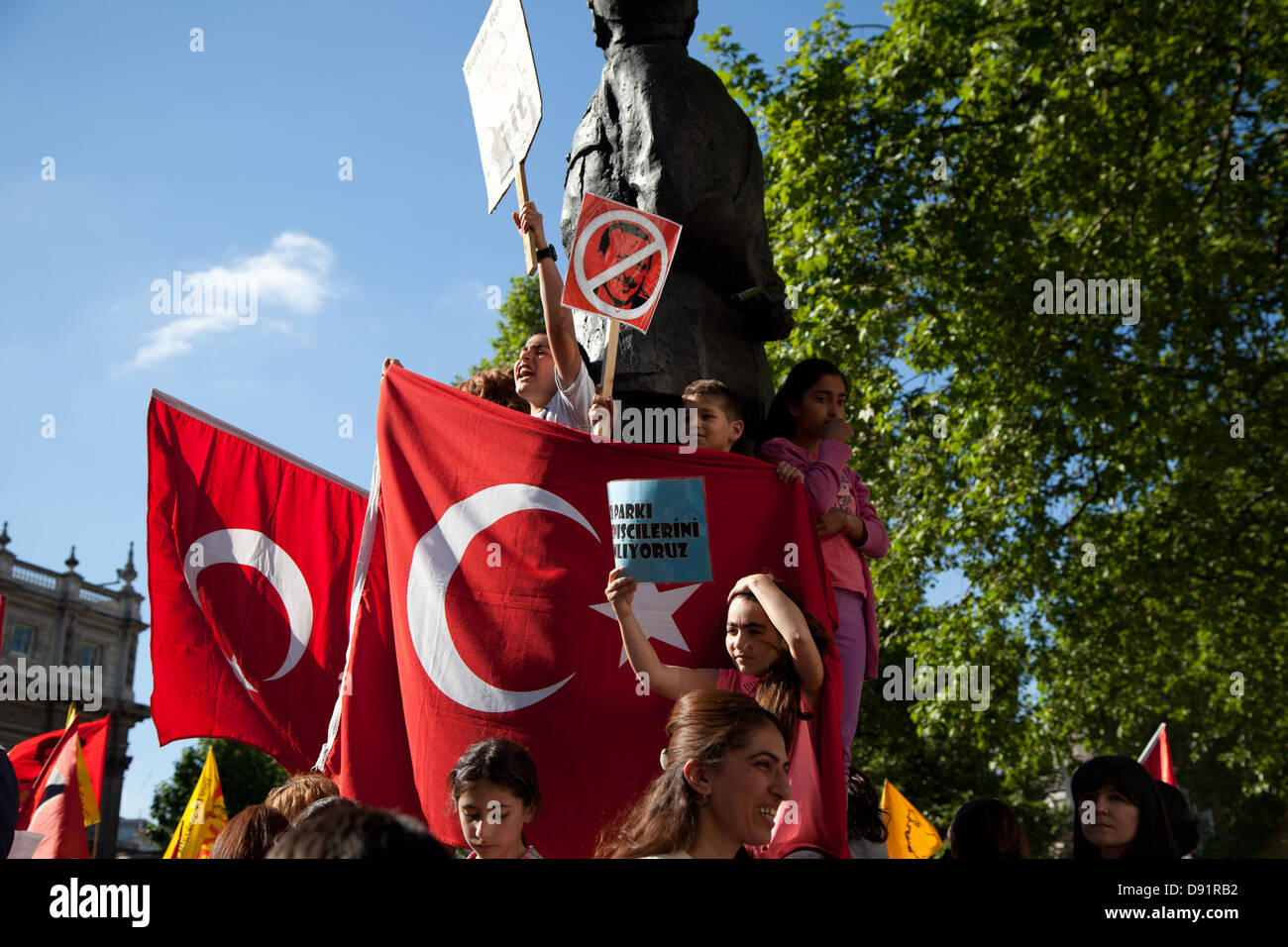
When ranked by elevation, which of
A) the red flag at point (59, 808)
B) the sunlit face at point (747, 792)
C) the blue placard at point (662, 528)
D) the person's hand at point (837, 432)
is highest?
the person's hand at point (837, 432)

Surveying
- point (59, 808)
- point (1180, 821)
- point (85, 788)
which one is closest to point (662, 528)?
point (1180, 821)

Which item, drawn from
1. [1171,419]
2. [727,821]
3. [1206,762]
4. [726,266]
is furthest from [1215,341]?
[1206,762]

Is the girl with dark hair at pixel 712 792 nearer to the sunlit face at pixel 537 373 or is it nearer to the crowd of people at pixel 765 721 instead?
the crowd of people at pixel 765 721

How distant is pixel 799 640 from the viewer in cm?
355

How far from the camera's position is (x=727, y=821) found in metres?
2.72

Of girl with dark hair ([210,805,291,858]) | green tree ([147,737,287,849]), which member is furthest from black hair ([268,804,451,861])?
green tree ([147,737,287,849])

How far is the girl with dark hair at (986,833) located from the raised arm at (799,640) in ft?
1.92

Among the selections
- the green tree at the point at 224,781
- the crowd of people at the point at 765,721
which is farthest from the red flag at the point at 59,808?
the green tree at the point at 224,781

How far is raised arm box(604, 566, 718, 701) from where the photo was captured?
3.77 m

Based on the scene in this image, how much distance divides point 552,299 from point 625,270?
285 mm

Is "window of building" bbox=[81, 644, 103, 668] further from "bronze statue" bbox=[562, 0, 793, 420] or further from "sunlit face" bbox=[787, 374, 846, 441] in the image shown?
"sunlit face" bbox=[787, 374, 846, 441]

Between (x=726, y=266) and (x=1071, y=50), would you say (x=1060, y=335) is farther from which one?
(x=726, y=266)

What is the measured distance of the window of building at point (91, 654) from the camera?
194 ft

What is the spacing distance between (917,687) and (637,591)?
8.77 metres
